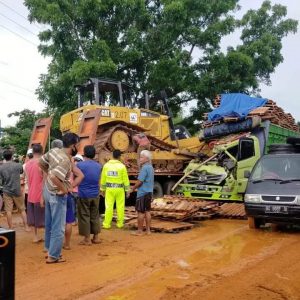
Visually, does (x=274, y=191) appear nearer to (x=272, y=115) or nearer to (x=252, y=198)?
(x=252, y=198)

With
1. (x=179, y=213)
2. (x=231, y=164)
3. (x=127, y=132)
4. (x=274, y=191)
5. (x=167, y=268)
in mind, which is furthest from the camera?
(x=127, y=132)

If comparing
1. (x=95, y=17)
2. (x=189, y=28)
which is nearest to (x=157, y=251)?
(x=95, y=17)

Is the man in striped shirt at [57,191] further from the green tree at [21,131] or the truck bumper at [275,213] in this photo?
the green tree at [21,131]

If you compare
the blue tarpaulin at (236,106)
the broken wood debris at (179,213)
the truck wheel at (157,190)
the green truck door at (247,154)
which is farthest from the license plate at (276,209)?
the truck wheel at (157,190)

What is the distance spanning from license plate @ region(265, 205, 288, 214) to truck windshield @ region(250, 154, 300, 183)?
29.8 inches

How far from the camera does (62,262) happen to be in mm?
6949

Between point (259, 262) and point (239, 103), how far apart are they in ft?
32.0

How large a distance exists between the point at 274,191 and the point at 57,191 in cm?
495

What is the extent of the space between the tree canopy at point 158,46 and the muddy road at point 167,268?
10.8 m

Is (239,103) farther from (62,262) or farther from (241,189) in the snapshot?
(62,262)

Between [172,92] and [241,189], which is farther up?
[172,92]

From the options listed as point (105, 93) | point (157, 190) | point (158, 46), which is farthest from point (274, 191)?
point (158, 46)

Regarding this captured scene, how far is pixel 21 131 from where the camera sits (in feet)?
82.2

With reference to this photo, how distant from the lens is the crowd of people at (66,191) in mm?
6996
